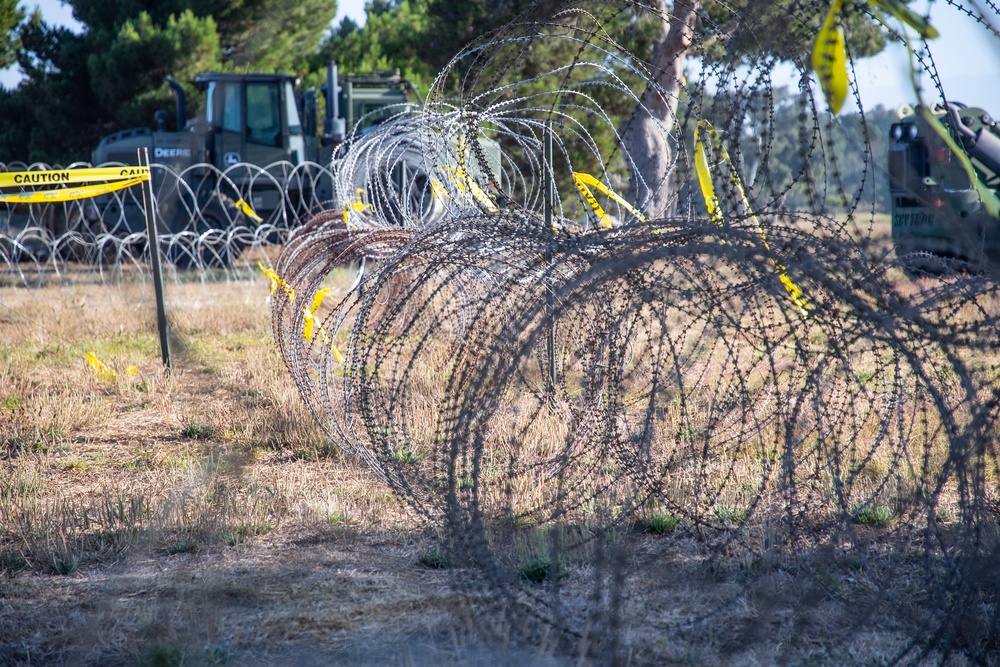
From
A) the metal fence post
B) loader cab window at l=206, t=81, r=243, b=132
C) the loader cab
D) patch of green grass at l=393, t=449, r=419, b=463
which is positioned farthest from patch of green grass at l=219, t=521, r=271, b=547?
loader cab window at l=206, t=81, r=243, b=132

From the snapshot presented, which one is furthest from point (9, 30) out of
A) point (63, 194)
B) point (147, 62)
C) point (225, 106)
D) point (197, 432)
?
point (197, 432)

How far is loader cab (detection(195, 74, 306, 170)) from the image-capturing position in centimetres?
1577

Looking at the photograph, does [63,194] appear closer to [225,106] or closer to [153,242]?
[153,242]

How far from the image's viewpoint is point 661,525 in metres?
4.45

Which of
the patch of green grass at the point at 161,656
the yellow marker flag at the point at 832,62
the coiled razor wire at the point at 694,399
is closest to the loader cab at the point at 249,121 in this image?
the coiled razor wire at the point at 694,399

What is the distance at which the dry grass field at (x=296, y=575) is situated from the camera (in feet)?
10.9

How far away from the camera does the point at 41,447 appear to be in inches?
236

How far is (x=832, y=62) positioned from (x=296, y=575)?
3.02 meters

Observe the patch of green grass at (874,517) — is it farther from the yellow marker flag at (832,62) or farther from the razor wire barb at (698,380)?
the yellow marker flag at (832,62)

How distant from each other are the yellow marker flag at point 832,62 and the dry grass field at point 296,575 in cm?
131

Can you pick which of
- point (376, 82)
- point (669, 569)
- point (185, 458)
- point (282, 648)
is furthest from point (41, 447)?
point (376, 82)

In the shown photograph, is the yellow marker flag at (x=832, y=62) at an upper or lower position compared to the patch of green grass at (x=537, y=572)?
upper

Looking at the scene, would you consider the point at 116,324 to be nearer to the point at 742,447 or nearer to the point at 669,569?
the point at 742,447

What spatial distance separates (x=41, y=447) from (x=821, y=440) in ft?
16.5
